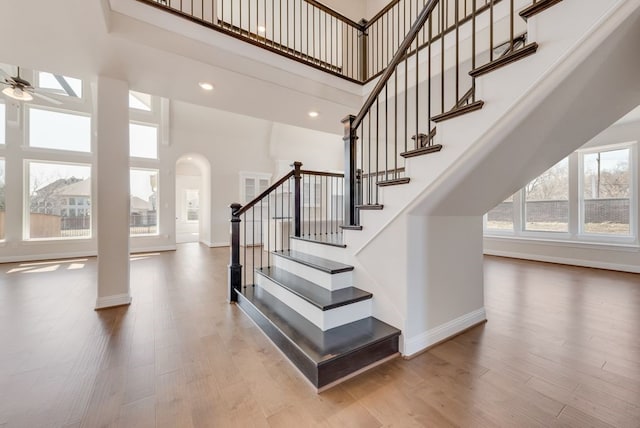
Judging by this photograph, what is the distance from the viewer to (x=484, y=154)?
63.4 inches

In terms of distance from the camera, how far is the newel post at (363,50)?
4289 millimetres

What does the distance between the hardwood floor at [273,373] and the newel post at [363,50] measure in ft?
12.8

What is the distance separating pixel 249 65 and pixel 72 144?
19.2 feet

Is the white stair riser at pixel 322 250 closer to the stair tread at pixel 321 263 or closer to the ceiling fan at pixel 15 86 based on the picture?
the stair tread at pixel 321 263

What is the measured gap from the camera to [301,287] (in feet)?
7.85

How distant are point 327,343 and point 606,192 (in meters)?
6.38

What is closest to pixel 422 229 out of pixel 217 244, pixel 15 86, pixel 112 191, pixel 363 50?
pixel 112 191

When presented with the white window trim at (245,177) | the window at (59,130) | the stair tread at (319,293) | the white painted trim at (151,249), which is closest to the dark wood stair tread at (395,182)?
the stair tread at (319,293)

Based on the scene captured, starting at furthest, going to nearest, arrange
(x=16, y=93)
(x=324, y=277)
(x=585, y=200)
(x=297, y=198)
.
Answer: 1. (x=585, y=200)
2. (x=16, y=93)
3. (x=297, y=198)
4. (x=324, y=277)

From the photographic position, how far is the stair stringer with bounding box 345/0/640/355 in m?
1.20

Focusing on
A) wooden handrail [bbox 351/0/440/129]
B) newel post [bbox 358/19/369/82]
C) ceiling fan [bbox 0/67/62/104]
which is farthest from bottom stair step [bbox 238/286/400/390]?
ceiling fan [bbox 0/67/62/104]

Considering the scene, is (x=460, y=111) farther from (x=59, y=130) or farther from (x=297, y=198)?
(x=59, y=130)

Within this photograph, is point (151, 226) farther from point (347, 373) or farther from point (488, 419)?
point (488, 419)

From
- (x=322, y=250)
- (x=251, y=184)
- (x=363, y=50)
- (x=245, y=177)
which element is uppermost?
(x=363, y=50)
